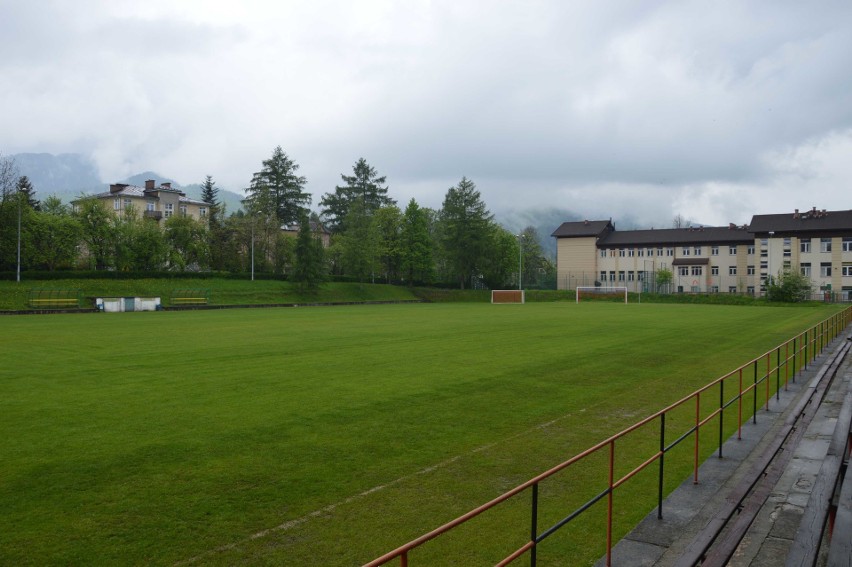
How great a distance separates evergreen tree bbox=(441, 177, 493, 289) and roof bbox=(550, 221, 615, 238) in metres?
21.4

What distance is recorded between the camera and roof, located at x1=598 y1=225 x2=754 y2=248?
110 meters

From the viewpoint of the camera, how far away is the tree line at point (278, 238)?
234ft

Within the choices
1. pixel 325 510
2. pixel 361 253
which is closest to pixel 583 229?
pixel 361 253

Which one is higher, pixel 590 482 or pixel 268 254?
pixel 268 254

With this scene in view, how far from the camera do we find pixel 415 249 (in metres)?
100

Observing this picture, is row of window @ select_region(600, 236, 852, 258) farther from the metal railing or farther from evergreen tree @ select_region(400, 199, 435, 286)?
the metal railing

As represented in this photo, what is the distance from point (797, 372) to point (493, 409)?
10858 mm

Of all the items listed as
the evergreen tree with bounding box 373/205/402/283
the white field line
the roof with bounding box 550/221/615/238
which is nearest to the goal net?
the evergreen tree with bounding box 373/205/402/283

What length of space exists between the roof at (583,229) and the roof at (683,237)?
2302 millimetres

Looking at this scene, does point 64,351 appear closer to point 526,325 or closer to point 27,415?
point 27,415

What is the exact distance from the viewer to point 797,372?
1867 cm

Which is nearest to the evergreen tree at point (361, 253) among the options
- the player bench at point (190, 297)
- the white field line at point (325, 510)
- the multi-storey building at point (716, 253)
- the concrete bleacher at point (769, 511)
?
the player bench at point (190, 297)

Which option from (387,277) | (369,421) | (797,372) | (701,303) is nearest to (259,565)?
(369,421)

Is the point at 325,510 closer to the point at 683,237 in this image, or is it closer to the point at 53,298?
the point at 53,298
